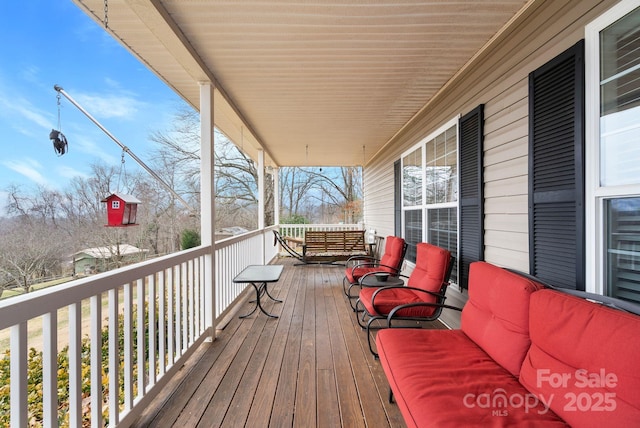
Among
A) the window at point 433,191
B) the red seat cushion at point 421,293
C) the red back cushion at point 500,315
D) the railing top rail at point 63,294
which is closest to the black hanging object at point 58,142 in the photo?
the railing top rail at point 63,294

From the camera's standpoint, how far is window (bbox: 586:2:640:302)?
54.3 inches

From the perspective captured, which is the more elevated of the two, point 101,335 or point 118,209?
point 118,209

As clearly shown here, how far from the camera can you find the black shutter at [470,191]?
8.66 ft

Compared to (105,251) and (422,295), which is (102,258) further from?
(422,295)

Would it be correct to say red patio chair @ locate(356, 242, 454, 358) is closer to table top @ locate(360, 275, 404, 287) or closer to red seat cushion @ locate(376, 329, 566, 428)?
table top @ locate(360, 275, 404, 287)

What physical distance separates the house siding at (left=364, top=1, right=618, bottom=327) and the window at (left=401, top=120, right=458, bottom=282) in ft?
1.64

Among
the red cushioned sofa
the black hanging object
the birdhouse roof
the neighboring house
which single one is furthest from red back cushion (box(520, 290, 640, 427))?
the neighboring house

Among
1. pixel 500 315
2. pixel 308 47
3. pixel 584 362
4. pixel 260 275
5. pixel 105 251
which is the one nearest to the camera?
pixel 584 362

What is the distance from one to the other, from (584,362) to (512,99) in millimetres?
1981

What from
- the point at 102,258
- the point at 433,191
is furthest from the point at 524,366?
the point at 102,258

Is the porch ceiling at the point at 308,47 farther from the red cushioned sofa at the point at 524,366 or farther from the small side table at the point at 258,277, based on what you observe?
the small side table at the point at 258,277

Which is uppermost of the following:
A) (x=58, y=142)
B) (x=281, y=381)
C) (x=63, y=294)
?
(x=58, y=142)

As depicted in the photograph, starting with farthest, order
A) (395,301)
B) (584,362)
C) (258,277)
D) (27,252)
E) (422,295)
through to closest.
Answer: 1. (258,277)
2. (422,295)
3. (395,301)
4. (27,252)
5. (584,362)

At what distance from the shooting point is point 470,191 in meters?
2.79
